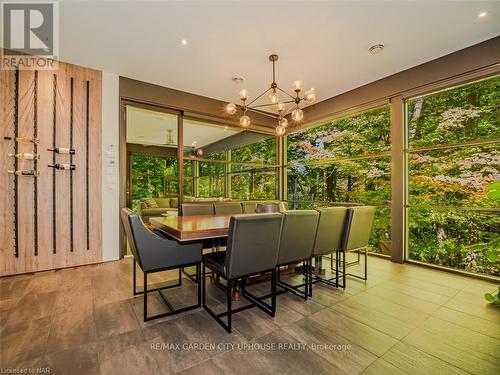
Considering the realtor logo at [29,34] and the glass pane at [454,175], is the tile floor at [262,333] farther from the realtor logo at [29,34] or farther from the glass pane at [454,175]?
the realtor logo at [29,34]

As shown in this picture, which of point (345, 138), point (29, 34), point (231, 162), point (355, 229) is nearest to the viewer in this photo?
point (355, 229)

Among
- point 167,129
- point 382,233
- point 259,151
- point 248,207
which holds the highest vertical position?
point 167,129

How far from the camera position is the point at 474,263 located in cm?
324

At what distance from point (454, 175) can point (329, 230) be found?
2.48 m

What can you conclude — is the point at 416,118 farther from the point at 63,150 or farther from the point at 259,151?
the point at 63,150

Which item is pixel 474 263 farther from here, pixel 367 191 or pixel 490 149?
pixel 367 191

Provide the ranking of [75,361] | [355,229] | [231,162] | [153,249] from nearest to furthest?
[75,361] < [153,249] < [355,229] < [231,162]

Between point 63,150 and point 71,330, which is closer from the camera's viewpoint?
point 71,330

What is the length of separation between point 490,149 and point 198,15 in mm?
4039

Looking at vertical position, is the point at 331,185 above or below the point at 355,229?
above

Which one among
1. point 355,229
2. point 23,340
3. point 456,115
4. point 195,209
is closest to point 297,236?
point 355,229

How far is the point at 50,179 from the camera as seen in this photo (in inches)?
131

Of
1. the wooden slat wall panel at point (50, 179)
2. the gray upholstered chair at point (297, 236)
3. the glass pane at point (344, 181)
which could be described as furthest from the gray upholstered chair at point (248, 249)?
the glass pane at point (344, 181)

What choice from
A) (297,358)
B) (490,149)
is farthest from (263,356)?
(490,149)
